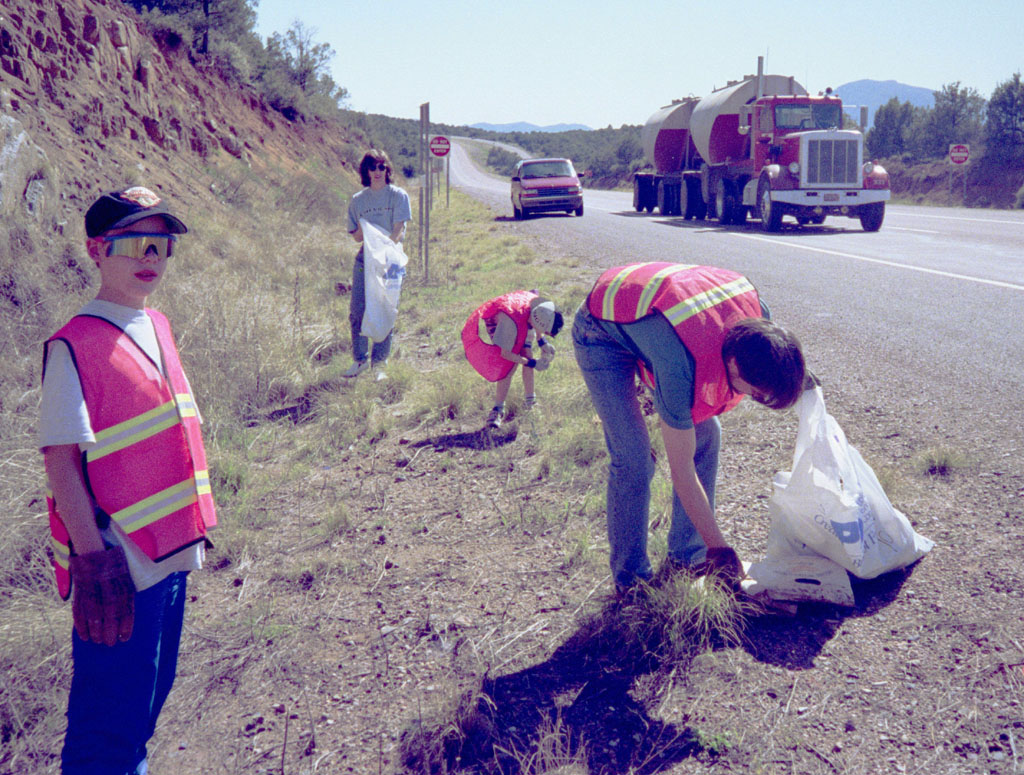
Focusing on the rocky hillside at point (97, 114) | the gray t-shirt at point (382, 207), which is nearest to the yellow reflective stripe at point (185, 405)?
the gray t-shirt at point (382, 207)

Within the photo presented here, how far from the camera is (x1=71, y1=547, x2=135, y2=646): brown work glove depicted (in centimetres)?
168

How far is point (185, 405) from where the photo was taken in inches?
74.4

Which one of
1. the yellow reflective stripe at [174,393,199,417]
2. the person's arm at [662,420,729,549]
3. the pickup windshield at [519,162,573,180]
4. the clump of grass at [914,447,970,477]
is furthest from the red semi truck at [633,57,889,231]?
the yellow reflective stripe at [174,393,199,417]

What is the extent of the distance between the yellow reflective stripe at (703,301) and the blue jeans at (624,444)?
13.2 inches

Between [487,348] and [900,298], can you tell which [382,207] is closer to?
[487,348]

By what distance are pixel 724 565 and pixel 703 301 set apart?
81 cm

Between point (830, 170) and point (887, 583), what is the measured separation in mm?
14957

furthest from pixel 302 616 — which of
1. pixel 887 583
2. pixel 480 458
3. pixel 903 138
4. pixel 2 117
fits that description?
pixel 903 138

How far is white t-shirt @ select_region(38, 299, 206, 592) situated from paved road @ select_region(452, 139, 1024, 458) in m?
3.62

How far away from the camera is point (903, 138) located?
4297 cm

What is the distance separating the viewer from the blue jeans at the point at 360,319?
5914 millimetres

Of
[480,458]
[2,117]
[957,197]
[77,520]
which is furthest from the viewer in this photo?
[957,197]

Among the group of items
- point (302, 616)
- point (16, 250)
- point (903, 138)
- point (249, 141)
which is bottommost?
point (302, 616)

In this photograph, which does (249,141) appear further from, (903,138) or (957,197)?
(903,138)
